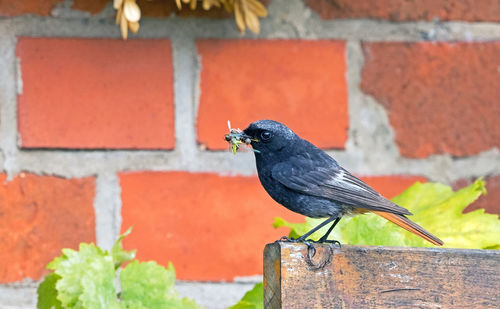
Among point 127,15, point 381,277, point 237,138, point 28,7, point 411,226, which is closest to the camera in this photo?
point 381,277

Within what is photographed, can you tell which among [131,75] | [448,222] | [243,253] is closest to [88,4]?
[131,75]

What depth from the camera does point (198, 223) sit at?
159cm

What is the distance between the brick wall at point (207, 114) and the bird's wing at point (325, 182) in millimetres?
337

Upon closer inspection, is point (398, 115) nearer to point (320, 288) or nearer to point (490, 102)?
point (490, 102)

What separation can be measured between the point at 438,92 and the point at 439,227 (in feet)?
1.47

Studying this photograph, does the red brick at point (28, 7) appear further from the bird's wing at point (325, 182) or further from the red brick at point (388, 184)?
the red brick at point (388, 184)

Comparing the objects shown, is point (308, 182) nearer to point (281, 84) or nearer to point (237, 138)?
point (237, 138)

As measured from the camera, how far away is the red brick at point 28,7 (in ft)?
5.14

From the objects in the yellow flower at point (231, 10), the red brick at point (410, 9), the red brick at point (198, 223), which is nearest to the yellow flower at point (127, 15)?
the yellow flower at point (231, 10)

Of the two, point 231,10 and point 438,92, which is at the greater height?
point 231,10

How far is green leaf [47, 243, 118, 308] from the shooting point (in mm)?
1218

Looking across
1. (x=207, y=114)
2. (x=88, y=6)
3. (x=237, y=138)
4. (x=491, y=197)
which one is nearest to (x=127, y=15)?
(x=88, y=6)

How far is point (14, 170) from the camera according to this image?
1526 mm

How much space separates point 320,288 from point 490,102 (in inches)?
37.8
